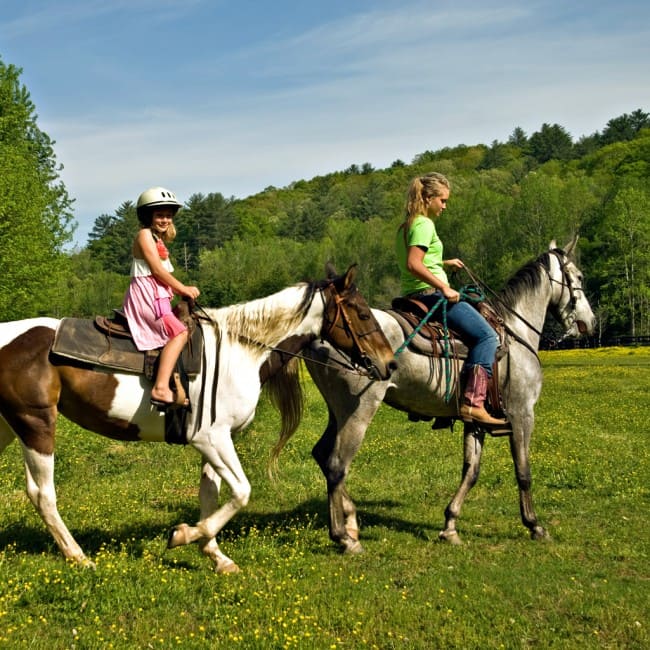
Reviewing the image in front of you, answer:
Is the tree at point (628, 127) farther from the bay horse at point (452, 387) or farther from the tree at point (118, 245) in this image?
the bay horse at point (452, 387)

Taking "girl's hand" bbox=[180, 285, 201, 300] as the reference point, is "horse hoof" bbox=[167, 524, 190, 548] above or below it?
below

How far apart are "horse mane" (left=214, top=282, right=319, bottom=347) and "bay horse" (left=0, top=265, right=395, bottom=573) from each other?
0.03ft

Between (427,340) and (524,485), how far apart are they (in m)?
2.29

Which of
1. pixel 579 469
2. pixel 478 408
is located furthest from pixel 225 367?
pixel 579 469

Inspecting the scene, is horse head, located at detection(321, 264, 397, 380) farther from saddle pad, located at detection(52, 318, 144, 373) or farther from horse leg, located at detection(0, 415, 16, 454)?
horse leg, located at detection(0, 415, 16, 454)

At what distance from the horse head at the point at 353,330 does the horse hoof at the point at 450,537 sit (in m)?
2.43

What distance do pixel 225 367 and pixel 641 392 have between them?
23310 millimetres

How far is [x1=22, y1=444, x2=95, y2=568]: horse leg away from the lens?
6.99 m

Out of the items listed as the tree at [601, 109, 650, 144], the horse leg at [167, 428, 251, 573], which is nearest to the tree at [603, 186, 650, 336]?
the horse leg at [167, 428, 251, 573]

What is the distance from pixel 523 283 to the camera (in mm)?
10164

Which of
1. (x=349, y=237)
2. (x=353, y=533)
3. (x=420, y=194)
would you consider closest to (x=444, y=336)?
(x=420, y=194)

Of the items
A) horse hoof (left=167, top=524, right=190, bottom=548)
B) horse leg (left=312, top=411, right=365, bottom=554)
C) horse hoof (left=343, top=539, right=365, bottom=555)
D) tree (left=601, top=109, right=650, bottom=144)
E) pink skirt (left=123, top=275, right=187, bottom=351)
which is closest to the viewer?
horse hoof (left=167, top=524, right=190, bottom=548)

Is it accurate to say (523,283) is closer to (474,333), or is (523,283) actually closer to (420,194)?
(474,333)

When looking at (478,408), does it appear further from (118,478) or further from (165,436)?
(118,478)
